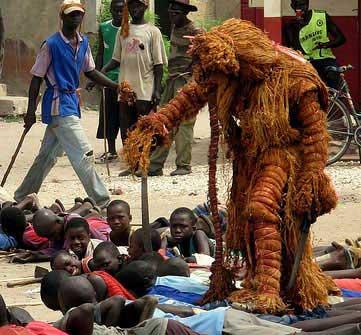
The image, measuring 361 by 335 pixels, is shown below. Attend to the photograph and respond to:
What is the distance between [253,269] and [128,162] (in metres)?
0.85

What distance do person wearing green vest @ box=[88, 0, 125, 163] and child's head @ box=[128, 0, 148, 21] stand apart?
85cm

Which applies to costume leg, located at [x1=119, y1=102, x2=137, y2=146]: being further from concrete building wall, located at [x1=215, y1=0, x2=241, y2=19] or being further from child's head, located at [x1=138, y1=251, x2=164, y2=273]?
concrete building wall, located at [x1=215, y1=0, x2=241, y2=19]

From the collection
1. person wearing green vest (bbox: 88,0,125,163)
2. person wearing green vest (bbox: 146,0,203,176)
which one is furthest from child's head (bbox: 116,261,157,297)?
person wearing green vest (bbox: 88,0,125,163)

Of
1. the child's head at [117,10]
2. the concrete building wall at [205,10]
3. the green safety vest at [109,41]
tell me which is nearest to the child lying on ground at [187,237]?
the green safety vest at [109,41]

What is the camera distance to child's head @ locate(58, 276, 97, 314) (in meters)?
6.09

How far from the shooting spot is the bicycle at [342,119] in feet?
42.3

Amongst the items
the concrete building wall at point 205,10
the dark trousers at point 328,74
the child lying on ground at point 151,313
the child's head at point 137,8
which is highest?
the concrete building wall at point 205,10

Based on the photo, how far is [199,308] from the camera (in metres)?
6.48

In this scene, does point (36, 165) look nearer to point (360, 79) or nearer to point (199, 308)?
point (199, 308)

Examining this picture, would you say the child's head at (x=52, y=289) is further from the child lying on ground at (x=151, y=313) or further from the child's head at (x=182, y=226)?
the child's head at (x=182, y=226)

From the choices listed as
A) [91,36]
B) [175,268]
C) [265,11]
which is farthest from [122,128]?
[175,268]

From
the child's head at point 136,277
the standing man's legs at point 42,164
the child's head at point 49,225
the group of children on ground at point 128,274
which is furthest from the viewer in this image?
the standing man's legs at point 42,164

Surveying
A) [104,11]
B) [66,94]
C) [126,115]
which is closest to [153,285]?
[66,94]

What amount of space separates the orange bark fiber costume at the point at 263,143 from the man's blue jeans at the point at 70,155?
352 centimetres
